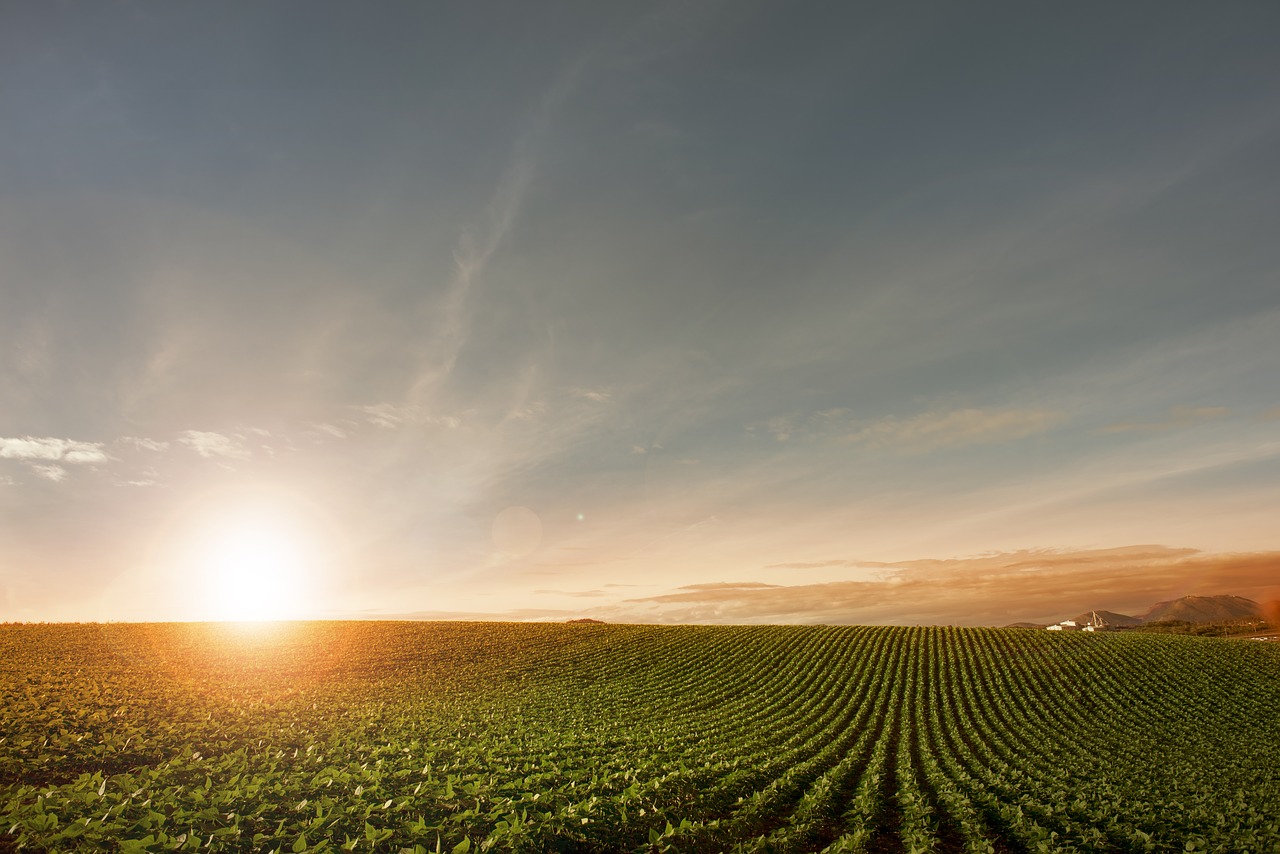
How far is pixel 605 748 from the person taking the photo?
76.8 feet

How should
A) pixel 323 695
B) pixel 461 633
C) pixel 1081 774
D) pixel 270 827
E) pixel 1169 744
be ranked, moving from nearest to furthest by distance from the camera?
pixel 270 827
pixel 1081 774
pixel 323 695
pixel 1169 744
pixel 461 633

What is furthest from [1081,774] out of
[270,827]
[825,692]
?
[270,827]

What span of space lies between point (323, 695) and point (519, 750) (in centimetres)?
1962

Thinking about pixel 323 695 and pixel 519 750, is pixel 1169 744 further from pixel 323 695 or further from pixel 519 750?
pixel 323 695

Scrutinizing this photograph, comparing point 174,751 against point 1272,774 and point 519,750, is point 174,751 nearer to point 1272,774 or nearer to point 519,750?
point 519,750

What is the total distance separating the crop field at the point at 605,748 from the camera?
1294 centimetres

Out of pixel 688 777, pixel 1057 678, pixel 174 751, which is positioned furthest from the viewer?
pixel 1057 678

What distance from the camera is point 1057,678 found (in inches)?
2247

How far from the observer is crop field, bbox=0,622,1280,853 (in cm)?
1294

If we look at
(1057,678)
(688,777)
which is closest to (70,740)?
(688,777)

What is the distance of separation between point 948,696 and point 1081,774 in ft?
86.4

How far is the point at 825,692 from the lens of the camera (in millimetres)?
47938

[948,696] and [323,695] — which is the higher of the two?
[323,695]

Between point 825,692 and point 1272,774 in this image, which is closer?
point 1272,774
